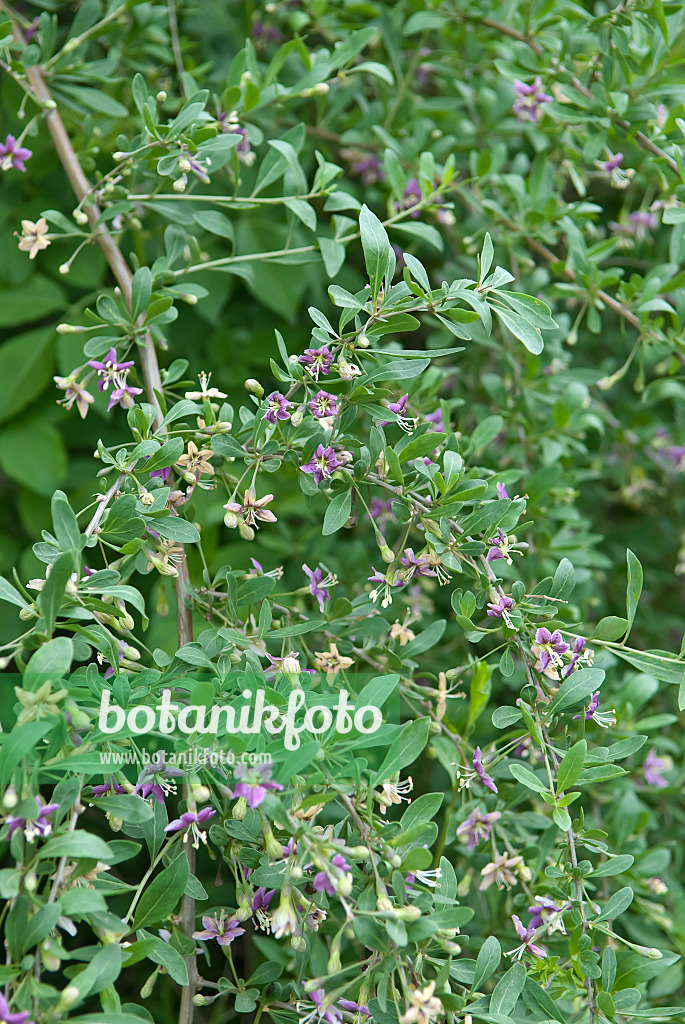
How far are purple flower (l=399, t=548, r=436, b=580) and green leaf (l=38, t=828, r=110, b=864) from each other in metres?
0.35

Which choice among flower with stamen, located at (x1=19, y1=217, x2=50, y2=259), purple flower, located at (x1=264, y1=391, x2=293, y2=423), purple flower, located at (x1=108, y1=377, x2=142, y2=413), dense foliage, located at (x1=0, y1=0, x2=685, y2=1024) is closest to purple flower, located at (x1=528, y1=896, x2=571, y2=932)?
dense foliage, located at (x1=0, y1=0, x2=685, y2=1024)

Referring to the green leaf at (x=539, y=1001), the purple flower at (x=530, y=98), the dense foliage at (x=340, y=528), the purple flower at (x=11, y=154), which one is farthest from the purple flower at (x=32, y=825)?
the purple flower at (x=530, y=98)

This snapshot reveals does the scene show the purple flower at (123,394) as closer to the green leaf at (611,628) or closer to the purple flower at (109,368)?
the purple flower at (109,368)

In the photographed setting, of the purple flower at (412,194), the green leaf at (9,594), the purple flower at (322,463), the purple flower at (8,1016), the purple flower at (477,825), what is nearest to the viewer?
the purple flower at (8,1016)

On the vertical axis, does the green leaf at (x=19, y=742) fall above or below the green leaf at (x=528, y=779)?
above

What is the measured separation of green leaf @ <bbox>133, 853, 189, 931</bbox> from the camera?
679 mm

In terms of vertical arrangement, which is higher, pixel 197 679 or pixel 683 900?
pixel 197 679

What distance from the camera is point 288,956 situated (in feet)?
3.29

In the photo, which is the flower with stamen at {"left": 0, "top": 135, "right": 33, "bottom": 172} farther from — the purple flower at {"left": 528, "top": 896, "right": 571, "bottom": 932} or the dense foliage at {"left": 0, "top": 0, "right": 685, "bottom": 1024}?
the purple flower at {"left": 528, "top": 896, "right": 571, "bottom": 932}

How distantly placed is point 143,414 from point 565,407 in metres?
0.59

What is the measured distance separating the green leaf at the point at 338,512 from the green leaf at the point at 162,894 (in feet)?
1.01

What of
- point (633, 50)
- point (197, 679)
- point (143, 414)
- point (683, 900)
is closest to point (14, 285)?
point (143, 414)

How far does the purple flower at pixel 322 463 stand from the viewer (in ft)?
2.52

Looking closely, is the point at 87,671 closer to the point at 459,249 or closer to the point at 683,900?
the point at 683,900
